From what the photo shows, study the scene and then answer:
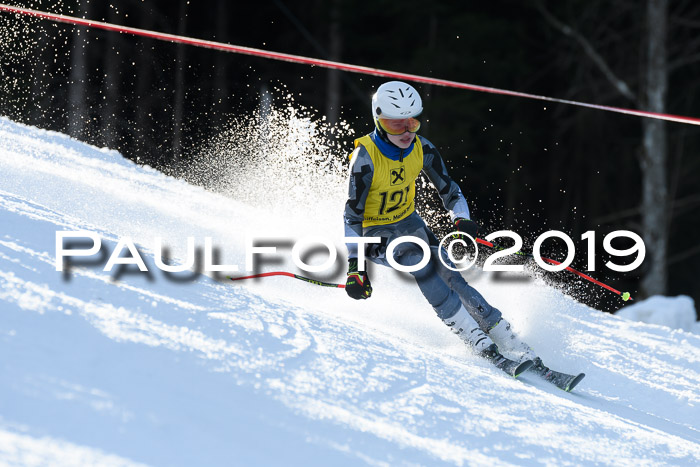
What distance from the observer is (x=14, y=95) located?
1288cm

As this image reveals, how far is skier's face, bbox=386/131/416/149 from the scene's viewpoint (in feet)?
12.7

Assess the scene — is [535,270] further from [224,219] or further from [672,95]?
[672,95]

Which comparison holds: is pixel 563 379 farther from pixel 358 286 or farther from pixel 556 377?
pixel 358 286

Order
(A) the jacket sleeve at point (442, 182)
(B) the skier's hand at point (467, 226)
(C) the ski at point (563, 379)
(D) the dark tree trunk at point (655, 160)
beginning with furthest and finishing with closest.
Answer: (D) the dark tree trunk at point (655, 160)
(A) the jacket sleeve at point (442, 182)
(B) the skier's hand at point (467, 226)
(C) the ski at point (563, 379)

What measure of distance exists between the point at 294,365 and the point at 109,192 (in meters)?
3.70

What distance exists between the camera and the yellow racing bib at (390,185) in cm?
391

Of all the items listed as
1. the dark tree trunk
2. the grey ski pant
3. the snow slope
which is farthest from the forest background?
the grey ski pant

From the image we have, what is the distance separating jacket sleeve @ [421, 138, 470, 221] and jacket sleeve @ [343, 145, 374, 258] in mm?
402

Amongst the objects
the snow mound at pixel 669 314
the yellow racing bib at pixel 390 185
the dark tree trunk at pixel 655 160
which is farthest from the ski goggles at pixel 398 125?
the dark tree trunk at pixel 655 160

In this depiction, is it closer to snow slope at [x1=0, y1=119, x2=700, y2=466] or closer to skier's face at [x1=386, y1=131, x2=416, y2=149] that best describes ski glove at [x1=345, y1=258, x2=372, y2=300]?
snow slope at [x1=0, y1=119, x2=700, y2=466]

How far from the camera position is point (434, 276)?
3953 millimetres

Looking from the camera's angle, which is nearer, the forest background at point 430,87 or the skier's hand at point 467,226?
the skier's hand at point 467,226

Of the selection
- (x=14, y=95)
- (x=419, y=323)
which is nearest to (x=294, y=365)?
(x=419, y=323)

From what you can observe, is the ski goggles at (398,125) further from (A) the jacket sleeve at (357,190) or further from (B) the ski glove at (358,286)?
(B) the ski glove at (358,286)
